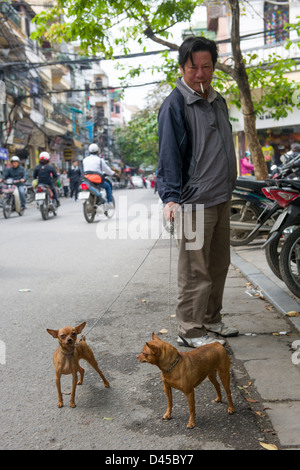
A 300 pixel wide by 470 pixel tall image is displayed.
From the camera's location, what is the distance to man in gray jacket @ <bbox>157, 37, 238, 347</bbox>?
3496 mm

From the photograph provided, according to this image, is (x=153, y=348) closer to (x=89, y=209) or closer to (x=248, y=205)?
(x=248, y=205)

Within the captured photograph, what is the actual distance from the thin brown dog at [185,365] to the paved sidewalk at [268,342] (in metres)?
0.28

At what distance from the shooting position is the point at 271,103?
10.1 m

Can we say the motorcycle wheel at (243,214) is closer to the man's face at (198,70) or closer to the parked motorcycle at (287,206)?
the parked motorcycle at (287,206)

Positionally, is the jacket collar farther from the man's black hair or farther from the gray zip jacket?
the man's black hair

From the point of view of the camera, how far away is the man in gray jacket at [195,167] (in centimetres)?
350

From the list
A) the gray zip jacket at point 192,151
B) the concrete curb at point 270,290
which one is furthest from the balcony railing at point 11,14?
the gray zip jacket at point 192,151

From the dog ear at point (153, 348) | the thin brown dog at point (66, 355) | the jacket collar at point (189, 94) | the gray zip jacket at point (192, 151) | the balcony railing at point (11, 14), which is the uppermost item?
the balcony railing at point (11, 14)

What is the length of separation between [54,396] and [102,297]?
2444 mm

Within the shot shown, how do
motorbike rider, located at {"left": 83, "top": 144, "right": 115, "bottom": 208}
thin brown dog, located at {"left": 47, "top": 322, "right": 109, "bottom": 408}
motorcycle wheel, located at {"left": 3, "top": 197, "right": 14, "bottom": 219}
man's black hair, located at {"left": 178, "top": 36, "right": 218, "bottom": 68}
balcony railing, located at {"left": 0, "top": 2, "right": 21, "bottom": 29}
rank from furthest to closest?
1. balcony railing, located at {"left": 0, "top": 2, "right": 21, "bottom": 29}
2. motorcycle wheel, located at {"left": 3, "top": 197, "right": 14, "bottom": 219}
3. motorbike rider, located at {"left": 83, "top": 144, "right": 115, "bottom": 208}
4. man's black hair, located at {"left": 178, "top": 36, "right": 218, "bottom": 68}
5. thin brown dog, located at {"left": 47, "top": 322, "right": 109, "bottom": 408}

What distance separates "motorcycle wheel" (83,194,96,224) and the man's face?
9643mm

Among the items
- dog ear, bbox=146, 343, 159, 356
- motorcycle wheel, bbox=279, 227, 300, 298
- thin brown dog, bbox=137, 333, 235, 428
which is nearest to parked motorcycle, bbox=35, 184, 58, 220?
motorcycle wheel, bbox=279, 227, 300, 298

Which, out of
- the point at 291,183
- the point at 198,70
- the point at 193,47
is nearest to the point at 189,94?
the point at 198,70
